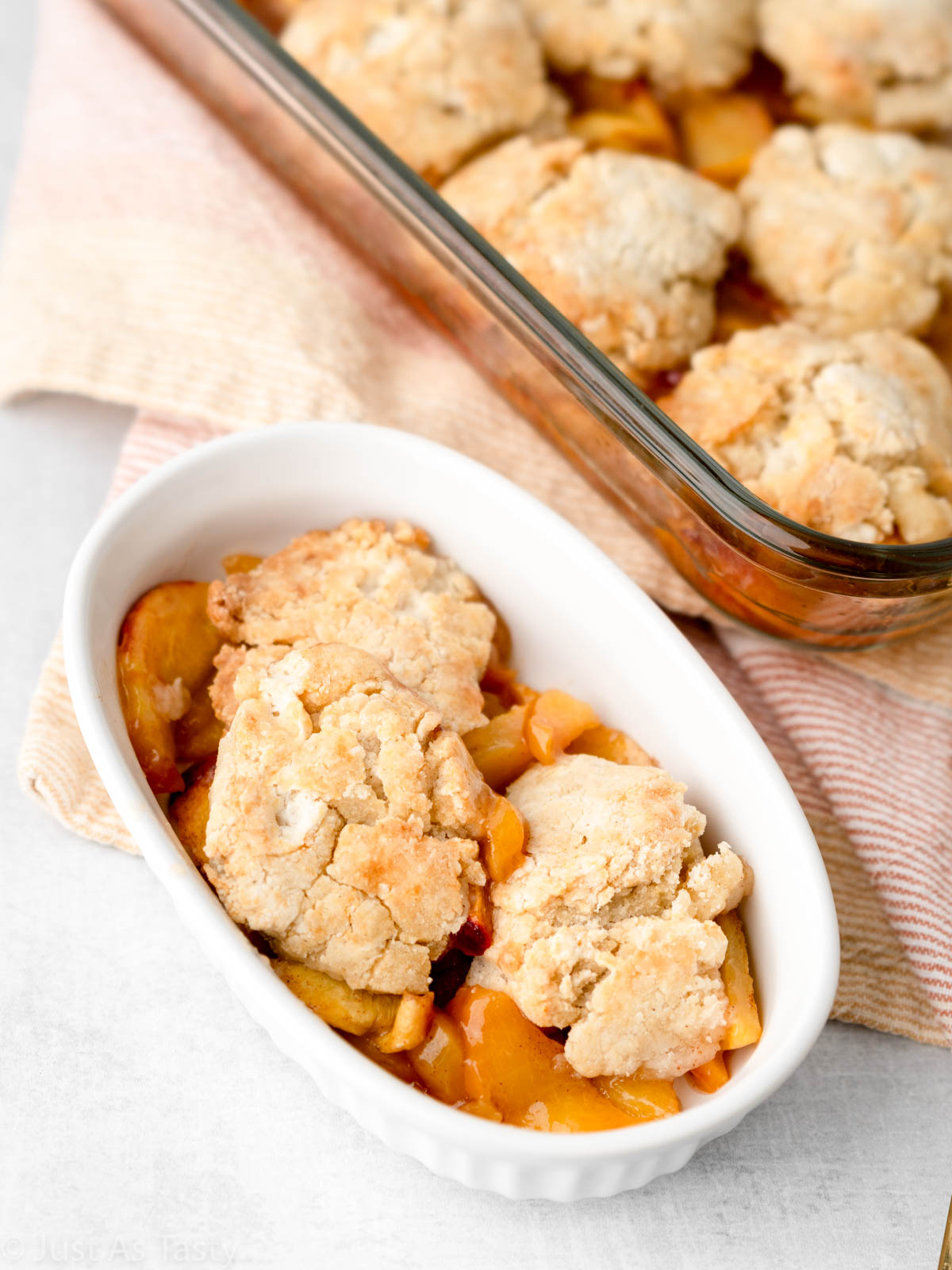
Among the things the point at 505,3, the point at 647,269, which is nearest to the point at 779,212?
the point at 647,269

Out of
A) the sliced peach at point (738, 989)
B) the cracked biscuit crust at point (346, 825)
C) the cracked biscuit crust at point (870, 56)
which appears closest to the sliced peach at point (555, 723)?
the cracked biscuit crust at point (346, 825)

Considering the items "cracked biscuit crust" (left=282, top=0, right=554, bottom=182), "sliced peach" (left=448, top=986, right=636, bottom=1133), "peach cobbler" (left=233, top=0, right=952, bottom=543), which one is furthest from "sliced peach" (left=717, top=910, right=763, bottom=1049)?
"cracked biscuit crust" (left=282, top=0, right=554, bottom=182)

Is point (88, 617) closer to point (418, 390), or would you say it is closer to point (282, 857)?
point (282, 857)

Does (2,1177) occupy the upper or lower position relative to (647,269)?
lower

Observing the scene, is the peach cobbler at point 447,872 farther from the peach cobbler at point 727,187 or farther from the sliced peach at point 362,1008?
the peach cobbler at point 727,187

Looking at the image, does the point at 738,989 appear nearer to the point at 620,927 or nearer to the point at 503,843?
the point at 620,927

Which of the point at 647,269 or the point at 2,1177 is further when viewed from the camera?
the point at 647,269
